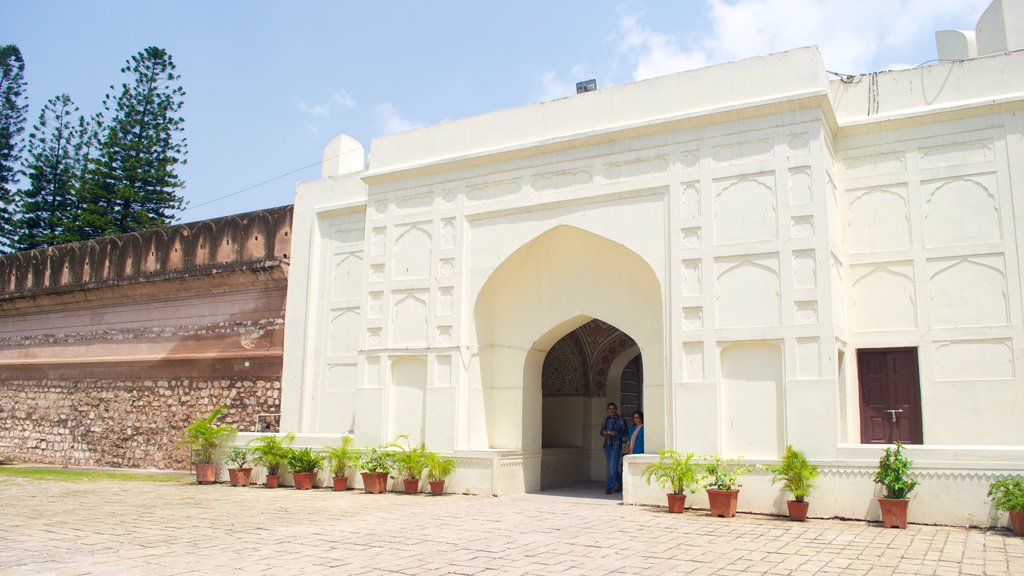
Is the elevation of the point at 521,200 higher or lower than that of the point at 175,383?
higher

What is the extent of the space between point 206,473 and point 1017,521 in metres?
10.0

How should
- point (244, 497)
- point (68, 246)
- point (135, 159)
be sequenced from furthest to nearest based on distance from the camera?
point (135, 159), point (68, 246), point (244, 497)

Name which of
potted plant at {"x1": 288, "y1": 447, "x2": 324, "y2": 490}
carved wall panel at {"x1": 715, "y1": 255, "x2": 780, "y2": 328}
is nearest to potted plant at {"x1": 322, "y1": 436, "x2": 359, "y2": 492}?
potted plant at {"x1": 288, "y1": 447, "x2": 324, "y2": 490}

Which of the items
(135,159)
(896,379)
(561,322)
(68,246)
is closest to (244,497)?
(561,322)

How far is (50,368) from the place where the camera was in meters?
17.3

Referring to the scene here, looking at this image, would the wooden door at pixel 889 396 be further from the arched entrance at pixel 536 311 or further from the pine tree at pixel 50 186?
the pine tree at pixel 50 186

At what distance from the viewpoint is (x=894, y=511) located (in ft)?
23.7

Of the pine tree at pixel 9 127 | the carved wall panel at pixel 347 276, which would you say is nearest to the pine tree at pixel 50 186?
the pine tree at pixel 9 127

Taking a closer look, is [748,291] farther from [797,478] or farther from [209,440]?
[209,440]

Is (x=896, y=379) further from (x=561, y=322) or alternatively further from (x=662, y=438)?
(x=561, y=322)

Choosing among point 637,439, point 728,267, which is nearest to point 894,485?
point 728,267

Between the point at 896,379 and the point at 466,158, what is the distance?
5.93m

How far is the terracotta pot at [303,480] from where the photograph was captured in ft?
34.9

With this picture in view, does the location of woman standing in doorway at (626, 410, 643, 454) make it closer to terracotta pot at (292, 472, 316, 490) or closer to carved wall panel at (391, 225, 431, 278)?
carved wall panel at (391, 225, 431, 278)
